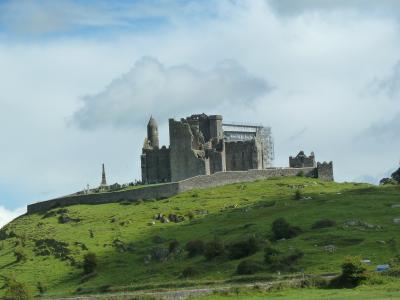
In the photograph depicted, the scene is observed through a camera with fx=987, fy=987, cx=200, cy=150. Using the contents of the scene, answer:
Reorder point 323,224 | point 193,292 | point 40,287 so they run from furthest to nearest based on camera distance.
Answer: point 40,287
point 323,224
point 193,292

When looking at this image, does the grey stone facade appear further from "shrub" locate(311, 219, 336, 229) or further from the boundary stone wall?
"shrub" locate(311, 219, 336, 229)

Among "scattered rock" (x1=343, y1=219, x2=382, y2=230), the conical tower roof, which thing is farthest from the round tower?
"scattered rock" (x1=343, y1=219, x2=382, y2=230)

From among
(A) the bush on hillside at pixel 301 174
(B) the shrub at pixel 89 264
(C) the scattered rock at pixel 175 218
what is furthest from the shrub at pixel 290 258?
(A) the bush on hillside at pixel 301 174

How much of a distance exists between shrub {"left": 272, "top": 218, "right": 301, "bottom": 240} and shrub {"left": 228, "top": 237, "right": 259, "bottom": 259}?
213 inches

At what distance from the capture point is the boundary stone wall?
133 metres

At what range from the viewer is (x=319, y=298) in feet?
188

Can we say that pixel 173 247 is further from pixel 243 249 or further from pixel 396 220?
pixel 396 220

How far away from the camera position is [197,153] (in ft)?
471

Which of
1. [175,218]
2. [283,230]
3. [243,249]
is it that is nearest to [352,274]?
[243,249]

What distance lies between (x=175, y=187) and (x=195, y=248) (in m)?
39.5

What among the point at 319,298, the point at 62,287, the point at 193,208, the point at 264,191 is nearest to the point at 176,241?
the point at 62,287

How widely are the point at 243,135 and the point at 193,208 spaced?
47333mm

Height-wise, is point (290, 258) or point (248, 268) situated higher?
point (290, 258)

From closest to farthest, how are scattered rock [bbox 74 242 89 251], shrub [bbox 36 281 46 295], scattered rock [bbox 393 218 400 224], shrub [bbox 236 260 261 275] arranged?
shrub [bbox 236 260 261 275], scattered rock [bbox 393 218 400 224], shrub [bbox 36 281 46 295], scattered rock [bbox 74 242 89 251]
